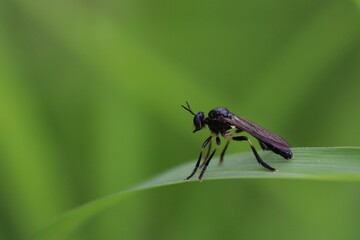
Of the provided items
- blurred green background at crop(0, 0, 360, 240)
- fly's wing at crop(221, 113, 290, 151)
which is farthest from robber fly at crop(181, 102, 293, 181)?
blurred green background at crop(0, 0, 360, 240)

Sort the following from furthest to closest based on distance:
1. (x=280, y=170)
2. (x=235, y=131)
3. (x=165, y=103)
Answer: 1. (x=165, y=103)
2. (x=235, y=131)
3. (x=280, y=170)

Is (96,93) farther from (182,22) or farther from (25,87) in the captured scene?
(182,22)

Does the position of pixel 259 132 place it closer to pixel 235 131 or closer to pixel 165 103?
pixel 235 131

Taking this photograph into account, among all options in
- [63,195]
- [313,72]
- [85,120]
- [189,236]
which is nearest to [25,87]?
[85,120]

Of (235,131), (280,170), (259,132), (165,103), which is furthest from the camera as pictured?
(165,103)

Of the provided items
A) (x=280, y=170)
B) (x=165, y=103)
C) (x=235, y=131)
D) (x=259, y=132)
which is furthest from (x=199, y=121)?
(x=280, y=170)

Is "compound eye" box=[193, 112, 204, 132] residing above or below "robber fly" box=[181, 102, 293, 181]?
above

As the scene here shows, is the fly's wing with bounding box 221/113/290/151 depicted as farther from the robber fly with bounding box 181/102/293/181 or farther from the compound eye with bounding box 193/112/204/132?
the compound eye with bounding box 193/112/204/132
